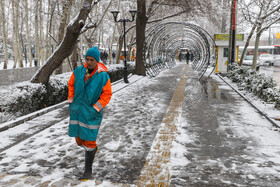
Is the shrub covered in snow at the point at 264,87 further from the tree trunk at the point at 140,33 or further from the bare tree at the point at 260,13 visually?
the tree trunk at the point at 140,33

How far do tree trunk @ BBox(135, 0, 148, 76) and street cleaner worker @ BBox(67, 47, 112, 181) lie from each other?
15.4 m

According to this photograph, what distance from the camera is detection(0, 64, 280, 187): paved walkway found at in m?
3.91

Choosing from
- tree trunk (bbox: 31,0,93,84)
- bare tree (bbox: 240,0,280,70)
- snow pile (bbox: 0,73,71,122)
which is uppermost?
bare tree (bbox: 240,0,280,70)

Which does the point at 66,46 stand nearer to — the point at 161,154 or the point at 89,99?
the point at 161,154

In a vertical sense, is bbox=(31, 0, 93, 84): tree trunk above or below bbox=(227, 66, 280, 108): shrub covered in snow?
above

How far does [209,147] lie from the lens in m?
5.20

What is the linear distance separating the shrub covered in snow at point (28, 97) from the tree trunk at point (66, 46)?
1.14ft

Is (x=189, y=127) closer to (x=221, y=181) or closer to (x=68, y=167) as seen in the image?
(x=221, y=181)

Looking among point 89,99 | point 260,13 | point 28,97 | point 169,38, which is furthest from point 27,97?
point 169,38

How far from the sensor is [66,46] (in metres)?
8.93

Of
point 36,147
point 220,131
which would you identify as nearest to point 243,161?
point 220,131

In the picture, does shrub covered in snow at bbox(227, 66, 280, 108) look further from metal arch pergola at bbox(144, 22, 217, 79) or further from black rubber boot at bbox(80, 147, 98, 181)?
black rubber boot at bbox(80, 147, 98, 181)

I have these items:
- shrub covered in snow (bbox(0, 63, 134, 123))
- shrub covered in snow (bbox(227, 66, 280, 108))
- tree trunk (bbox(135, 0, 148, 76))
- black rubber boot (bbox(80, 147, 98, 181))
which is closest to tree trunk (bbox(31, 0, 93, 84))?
shrub covered in snow (bbox(0, 63, 134, 123))

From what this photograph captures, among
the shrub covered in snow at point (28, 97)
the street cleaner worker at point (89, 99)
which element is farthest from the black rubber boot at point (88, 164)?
the shrub covered in snow at point (28, 97)
